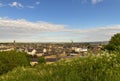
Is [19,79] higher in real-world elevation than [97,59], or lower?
lower

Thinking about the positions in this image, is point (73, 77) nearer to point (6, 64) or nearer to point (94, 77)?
point (94, 77)

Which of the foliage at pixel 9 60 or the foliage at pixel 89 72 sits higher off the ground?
the foliage at pixel 89 72

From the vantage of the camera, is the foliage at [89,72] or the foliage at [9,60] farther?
the foliage at [9,60]

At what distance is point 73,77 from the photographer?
9.98 m

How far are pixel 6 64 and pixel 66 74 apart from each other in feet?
121

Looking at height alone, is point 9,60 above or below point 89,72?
below

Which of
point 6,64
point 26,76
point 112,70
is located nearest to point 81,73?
point 112,70

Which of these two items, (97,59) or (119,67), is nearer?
(119,67)

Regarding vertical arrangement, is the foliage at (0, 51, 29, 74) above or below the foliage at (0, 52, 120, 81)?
below

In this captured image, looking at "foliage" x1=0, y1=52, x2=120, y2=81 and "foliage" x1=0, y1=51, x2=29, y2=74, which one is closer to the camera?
"foliage" x1=0, y1=52, x2=120, y2=81

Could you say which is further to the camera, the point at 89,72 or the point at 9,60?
the point at 9,60

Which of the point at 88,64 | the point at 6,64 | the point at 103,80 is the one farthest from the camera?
the point at 6,64

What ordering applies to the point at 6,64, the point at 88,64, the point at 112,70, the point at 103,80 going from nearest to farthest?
the point at 103,80, the point at 112,70, the point at 88,64, the point at 6,64

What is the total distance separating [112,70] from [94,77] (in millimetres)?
920
